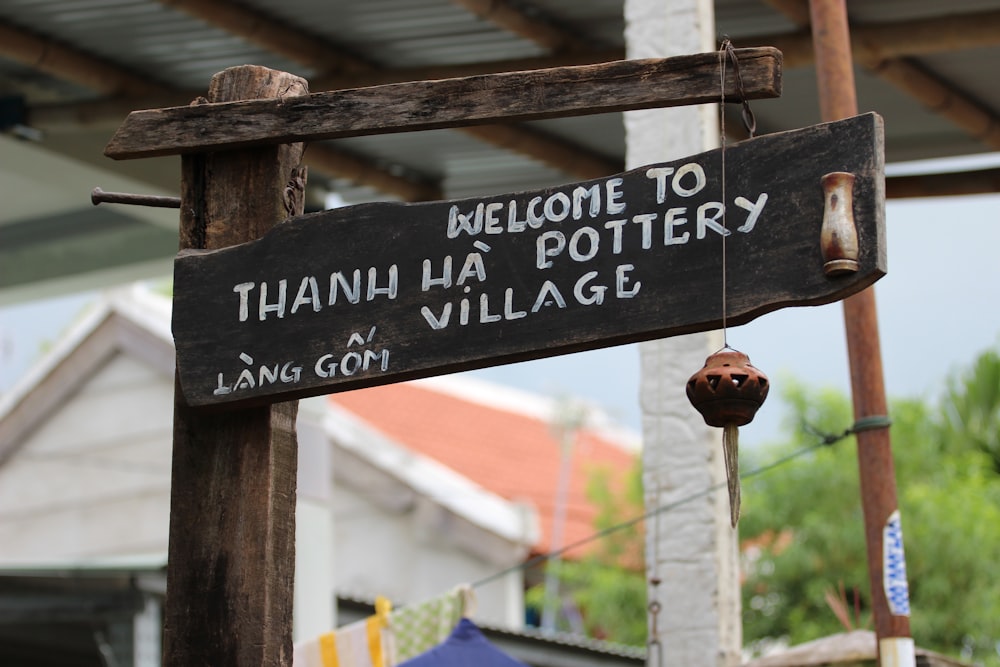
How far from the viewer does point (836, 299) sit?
Answer: 3.29 metres

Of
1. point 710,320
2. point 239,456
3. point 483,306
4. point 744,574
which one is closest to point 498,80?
point 483,306

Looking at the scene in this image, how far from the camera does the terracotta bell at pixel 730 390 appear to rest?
352 centimetres

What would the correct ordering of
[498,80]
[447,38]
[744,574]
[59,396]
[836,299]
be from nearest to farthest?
[836,299], [498,80], [447,38], [744,574], [59,396]

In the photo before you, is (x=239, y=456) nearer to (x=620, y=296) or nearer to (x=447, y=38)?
(x=620, y=296)

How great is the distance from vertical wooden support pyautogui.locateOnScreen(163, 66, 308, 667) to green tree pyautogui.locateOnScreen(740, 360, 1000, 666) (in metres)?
9.59

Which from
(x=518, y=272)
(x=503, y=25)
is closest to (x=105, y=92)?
(x=503, y=25)

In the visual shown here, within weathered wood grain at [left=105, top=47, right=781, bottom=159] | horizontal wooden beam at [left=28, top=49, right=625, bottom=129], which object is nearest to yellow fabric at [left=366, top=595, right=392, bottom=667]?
weathered wood grain at [left=105, top=47, right=781, bottom=159]

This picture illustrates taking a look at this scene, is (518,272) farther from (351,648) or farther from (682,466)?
(351,648)

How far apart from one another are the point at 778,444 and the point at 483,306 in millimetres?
12609

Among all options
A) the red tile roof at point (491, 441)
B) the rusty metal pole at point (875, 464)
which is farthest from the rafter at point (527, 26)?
the red tile roof at point (491, 441)

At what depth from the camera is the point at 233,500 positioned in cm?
395

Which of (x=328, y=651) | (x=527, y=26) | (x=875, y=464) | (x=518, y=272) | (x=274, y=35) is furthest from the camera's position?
(x=274, y=35)

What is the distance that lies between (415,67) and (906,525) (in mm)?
7428

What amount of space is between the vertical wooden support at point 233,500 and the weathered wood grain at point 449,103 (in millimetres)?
120
